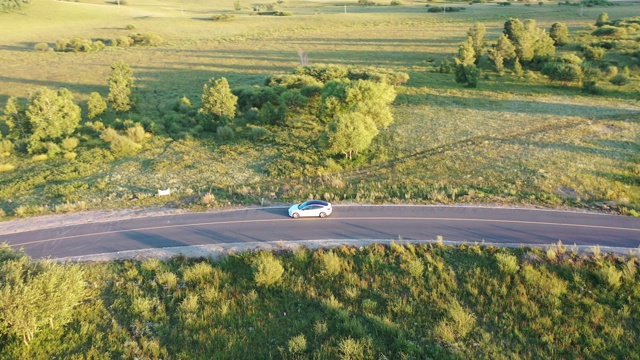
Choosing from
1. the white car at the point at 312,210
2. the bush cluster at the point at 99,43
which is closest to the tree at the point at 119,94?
the white car at the point at 312,210

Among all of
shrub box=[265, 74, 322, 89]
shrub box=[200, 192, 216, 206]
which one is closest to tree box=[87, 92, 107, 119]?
shrub box=[265, 74, 322, 89]

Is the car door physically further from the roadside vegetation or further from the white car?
the roadside vegetation

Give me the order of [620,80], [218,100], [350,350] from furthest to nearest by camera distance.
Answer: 1. [620,80]
2. [218,100]
3. [350,350]

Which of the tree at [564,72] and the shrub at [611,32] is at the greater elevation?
the shrub at [611,32]

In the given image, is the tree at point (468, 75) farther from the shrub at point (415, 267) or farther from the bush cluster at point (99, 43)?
the bush cluster at point (99, 43)

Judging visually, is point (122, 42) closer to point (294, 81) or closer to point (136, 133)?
point (294, 81)

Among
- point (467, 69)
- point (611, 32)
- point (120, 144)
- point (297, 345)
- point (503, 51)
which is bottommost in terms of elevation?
point (297, 345)

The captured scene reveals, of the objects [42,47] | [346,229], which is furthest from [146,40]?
[346,229]
